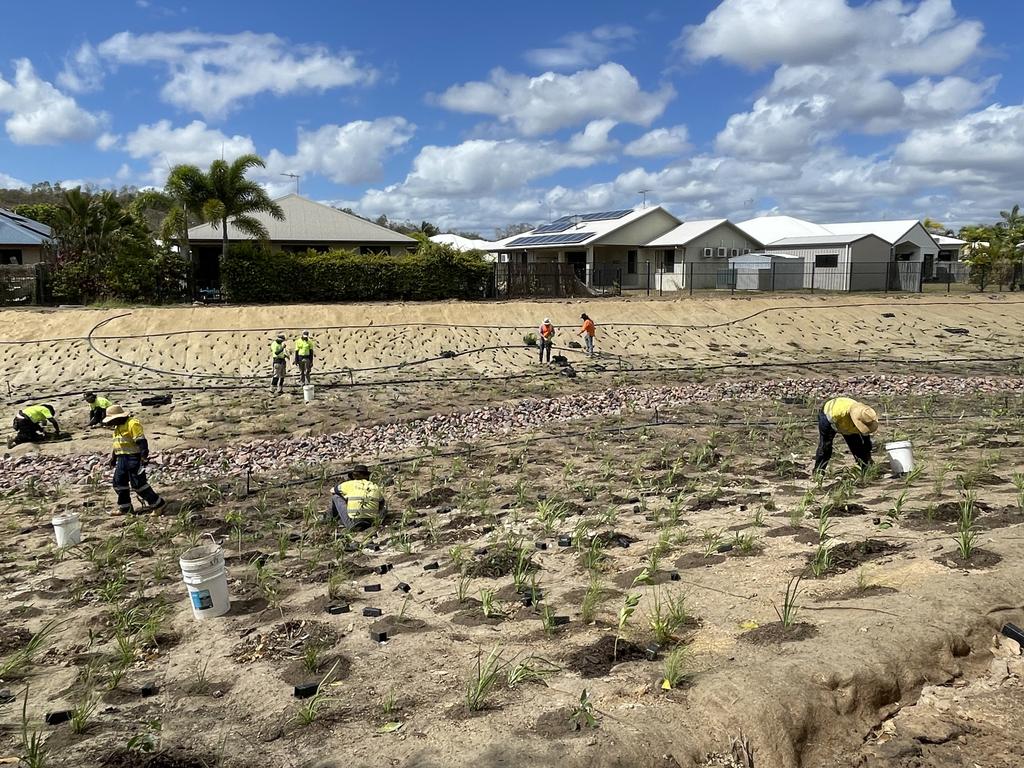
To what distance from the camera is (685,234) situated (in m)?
37.6

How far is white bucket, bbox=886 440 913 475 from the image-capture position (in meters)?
8.57

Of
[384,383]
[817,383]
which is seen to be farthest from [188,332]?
[817,383]

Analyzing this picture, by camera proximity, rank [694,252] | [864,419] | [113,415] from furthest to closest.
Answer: [694,252] < [113,415] < [864,419]

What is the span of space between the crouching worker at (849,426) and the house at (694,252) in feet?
89.7

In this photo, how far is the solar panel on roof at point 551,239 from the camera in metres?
37.5

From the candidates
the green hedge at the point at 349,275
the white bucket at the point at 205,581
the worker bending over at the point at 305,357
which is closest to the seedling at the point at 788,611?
the white bucket at the point at 205,581

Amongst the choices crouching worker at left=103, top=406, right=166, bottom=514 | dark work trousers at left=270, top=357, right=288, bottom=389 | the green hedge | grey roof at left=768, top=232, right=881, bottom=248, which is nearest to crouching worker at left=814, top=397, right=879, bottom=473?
crouching worker at left=103, top=406, right=166, bottom=514

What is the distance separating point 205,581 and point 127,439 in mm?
3861

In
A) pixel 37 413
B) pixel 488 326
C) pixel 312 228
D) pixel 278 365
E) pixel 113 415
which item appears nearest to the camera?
pixel 113 415

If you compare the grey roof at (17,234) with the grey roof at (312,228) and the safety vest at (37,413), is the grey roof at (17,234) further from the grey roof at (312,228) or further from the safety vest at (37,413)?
the safety vest at (37,413)

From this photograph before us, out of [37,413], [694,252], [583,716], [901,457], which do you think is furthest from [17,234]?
[583,716]

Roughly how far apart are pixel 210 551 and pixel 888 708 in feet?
15.8

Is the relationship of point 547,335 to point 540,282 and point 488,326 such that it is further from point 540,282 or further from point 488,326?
point 540,282

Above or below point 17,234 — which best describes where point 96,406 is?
below
